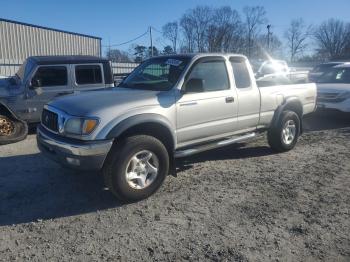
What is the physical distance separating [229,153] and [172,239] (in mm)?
3548

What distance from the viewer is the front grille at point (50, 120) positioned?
477 centimetres

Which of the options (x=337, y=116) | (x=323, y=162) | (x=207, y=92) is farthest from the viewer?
(x=337, y=116)

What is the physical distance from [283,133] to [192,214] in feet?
11.2

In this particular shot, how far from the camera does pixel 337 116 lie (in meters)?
10.4

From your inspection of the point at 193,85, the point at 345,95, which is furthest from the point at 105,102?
the point at 345,95

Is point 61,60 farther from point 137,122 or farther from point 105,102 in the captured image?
point 137,122

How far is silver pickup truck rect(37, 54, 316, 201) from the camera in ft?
14.4

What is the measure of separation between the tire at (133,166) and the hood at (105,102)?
421mm

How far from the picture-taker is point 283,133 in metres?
7.06

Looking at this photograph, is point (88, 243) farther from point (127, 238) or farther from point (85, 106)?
point (85, 106)

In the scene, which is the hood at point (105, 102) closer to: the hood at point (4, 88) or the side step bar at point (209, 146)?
the side step bar at point (209, 146)

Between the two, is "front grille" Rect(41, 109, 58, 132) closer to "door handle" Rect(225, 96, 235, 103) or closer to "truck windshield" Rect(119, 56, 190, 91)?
"truck windshield" Rect(119, 56, 190, 91)

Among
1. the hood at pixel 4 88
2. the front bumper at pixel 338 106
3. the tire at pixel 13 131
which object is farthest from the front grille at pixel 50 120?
the front bumper at pixel 338 106

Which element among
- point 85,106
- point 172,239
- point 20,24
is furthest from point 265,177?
point 20,24
